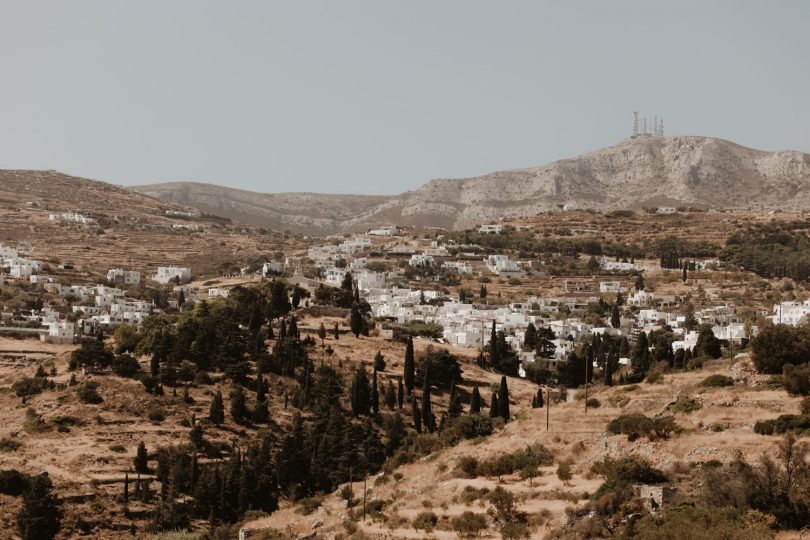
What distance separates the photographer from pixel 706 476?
21.5 metres

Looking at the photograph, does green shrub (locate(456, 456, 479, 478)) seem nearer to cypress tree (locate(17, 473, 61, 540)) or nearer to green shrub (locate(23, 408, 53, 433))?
cypress tree (locate(17, 473, 61, 540))

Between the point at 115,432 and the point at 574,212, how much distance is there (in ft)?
350

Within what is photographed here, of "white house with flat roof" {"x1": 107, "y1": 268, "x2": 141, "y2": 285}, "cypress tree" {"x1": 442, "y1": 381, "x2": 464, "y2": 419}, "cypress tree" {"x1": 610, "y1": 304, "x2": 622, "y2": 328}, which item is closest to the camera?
"cypress tree" {"x1": 442, "y1": 381, "x2": 464, "y2": 419}

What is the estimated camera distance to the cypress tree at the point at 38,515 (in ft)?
114

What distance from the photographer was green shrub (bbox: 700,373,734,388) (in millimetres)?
31391

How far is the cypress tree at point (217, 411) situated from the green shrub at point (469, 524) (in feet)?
76.3

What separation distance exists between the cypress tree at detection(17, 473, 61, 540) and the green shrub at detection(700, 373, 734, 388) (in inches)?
897

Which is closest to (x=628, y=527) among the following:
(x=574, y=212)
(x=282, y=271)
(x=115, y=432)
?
(x=115, y=432)

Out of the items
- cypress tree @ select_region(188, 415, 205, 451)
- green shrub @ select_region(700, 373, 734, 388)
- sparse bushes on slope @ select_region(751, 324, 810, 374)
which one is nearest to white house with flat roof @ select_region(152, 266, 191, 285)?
cypress tree @ select_region(188, 415, 205, 451)

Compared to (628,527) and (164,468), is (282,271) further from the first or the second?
(628,527)

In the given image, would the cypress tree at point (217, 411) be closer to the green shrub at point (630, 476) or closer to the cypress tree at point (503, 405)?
the cypress tree at point (503, 405)

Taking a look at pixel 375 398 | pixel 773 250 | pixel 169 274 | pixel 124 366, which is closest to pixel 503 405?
pixel 375 398

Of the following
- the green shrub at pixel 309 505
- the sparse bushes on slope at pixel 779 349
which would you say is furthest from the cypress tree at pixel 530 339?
the sparse bushes on slope at pixel 779 349

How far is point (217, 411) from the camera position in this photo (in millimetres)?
45594
